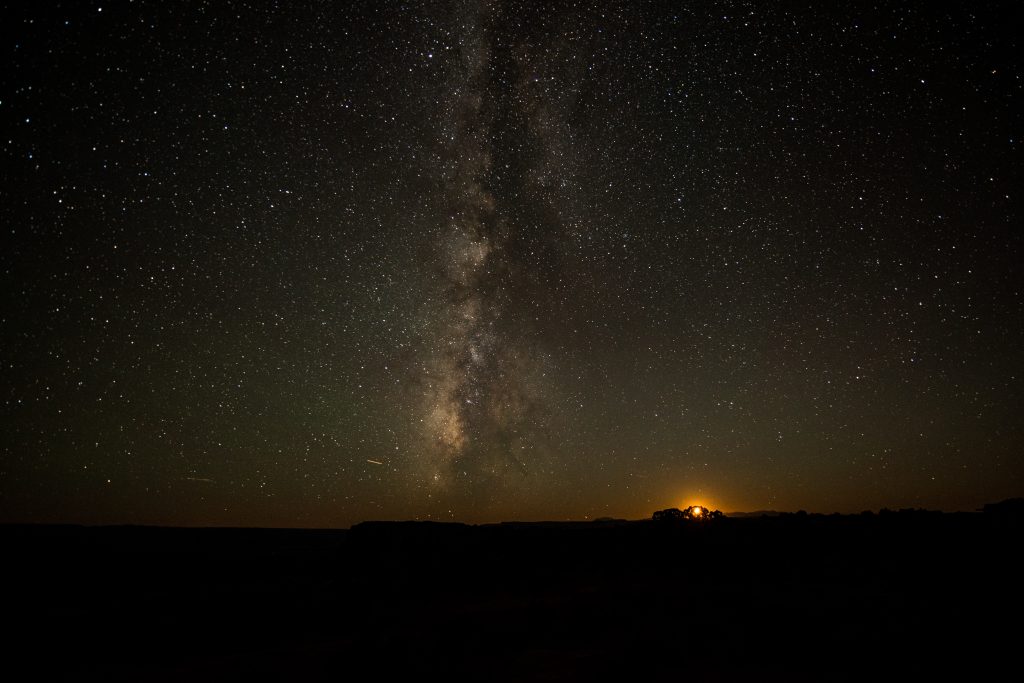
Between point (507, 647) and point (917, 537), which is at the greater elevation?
point (917, 537)

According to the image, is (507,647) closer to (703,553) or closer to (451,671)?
(451,671)

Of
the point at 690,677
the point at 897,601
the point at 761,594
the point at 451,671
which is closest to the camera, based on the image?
the point at 690,677

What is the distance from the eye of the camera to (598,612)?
11.2m

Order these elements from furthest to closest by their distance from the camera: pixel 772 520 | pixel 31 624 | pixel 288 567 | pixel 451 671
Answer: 1. pixel 288 567
2. pixel 772 520
3. pixel 31 624
4. pixel 451 671

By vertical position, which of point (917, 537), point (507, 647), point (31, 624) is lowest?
point (31, 624)

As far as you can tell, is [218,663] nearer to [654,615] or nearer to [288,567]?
[654,615]

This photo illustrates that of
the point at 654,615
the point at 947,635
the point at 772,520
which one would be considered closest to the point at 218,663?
the point at 654,615

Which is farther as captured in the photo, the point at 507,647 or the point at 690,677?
the point at 507,647

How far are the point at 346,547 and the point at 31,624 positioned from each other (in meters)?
14.2

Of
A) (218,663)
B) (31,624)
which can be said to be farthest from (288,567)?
(218,663)

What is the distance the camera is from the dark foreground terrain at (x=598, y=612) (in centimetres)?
799

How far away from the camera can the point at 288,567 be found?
Result: 27.1 metres

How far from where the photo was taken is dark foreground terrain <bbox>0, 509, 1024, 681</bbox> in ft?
26.2

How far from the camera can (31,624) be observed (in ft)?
51.6
